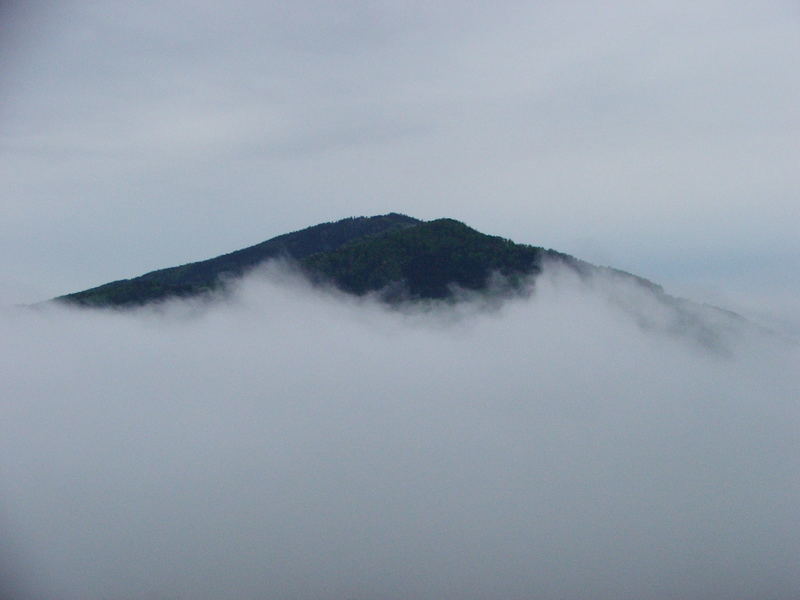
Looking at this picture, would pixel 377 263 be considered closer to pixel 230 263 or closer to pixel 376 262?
pixel 376 262

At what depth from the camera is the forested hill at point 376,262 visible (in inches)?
4141

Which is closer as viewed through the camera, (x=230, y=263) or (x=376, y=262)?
(x=376, y=262)

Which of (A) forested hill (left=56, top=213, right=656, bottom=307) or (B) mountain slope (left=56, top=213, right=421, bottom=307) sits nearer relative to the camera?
(A) forested hill (left=56, top=213, right=656, bottom=307)

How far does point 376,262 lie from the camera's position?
4254 inches

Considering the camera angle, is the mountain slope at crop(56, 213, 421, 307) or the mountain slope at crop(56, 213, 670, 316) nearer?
the mountain slope at crop(56, 213, 670, 316)

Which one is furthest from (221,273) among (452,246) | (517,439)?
(517,439)

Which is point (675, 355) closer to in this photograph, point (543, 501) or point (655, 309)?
point (655, 309)

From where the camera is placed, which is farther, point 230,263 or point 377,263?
point 230,263

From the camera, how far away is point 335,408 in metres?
196

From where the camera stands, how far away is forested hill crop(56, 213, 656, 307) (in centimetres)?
10519

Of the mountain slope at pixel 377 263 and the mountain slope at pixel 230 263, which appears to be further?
the mountain slope at pixel 230 263

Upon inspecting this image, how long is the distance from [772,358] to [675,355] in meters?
25.1

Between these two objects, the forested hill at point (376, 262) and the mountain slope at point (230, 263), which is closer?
the forested hill at point (376, 262)

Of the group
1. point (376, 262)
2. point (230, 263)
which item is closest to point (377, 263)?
point (376, 262)
